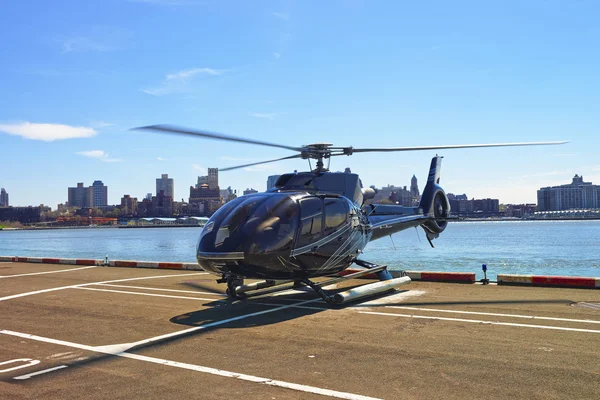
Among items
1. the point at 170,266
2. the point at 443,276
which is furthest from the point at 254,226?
the point at 170,266

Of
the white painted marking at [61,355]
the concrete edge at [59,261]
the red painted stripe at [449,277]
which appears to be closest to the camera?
the white painted marking at [61,355]

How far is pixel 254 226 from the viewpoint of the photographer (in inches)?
435

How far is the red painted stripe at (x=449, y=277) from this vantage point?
1547cm

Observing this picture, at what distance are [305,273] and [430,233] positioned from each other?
902 centimetres

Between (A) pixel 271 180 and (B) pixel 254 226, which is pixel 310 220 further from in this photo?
(A) pixel 271 180

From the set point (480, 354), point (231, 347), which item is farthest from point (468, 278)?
point (231, 347)

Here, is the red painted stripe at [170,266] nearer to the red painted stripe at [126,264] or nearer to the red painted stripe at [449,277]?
the red painted stripe at [126,264]

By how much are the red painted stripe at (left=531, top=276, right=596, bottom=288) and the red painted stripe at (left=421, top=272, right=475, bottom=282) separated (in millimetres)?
1763

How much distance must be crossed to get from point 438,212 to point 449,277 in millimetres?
4638

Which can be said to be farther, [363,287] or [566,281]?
[566,281]

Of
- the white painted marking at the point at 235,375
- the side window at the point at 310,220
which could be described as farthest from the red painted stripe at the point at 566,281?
the white painted marking at the point at 235,375

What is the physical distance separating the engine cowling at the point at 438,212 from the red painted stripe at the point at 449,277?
132 inches

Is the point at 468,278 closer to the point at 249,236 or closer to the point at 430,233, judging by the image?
the point at 430,233

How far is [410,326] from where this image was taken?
938 cm
